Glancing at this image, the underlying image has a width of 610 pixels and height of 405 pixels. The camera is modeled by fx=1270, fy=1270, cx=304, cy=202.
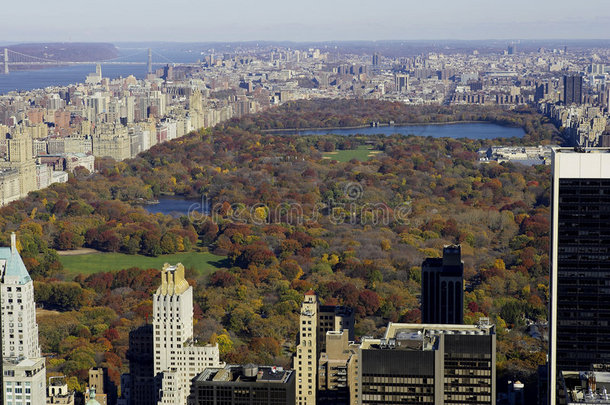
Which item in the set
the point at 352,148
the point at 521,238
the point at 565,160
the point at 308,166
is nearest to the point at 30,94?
the point at 352,148

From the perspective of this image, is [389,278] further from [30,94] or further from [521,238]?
[30,94]

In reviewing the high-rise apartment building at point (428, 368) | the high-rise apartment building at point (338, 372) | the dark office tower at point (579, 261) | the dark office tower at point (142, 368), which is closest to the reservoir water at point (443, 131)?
the dark office tower at point (142, 368)

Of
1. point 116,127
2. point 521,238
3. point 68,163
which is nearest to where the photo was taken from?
point 521,238

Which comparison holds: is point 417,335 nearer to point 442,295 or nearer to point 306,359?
point 306,359

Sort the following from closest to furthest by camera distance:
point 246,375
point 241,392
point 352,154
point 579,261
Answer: point 241,392 → point 246,375 → point 579,261 → point 352,154

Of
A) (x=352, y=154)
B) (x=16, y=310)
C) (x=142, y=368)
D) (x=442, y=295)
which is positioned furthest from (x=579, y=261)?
(x=352, y=154)

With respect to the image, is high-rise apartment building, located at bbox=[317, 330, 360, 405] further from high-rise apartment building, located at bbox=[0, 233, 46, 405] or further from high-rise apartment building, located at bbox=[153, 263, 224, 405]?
high-rise apartment building, located at bbox=[0, 233, 46, 405]

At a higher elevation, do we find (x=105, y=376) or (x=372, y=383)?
(x=372, y=383)
